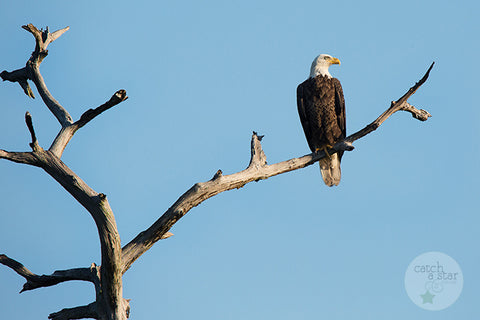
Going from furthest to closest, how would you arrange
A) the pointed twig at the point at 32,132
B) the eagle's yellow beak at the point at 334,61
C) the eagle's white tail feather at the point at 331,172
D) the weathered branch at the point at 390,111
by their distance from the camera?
the eagle's yellow beak at the point at 334,61, the eagle's white tail feather at the point at 331,172, the weathered branch at the point at 390,111, the pointed twig at the point at 32,132

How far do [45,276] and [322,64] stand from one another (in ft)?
16.2

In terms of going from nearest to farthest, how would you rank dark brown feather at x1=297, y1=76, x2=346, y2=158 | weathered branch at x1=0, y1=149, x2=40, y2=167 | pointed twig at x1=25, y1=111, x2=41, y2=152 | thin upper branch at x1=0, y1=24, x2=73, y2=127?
pointed twig at x1=25, y1=111, x2=41, y2=152 < weathered branch at x1=0, y1=149, x2=40, y2=167 < thin upper branch at x1=0, y1=24, x2=73, y2=127 < dark brown feather at x1=297, y1=76, x2=346, y2=158

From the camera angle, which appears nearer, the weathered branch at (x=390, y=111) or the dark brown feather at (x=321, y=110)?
the weathered branch at (x=390, y=111)

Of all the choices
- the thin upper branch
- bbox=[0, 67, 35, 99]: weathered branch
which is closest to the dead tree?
the thin upper branch

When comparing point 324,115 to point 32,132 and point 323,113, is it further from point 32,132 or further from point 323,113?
point 32,132

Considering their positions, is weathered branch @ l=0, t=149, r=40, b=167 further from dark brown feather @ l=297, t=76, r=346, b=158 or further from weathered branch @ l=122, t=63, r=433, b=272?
dark brown feather @ l=297, t=76, r=346, b=158

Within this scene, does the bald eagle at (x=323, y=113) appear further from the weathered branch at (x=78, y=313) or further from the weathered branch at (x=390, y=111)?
the weathered branch at (x=78, y=313)

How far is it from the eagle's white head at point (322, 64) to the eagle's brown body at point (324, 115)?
0.43 ft

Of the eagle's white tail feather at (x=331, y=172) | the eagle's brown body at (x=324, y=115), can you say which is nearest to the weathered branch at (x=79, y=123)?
the eagle's brown body at (x=324, y=115)

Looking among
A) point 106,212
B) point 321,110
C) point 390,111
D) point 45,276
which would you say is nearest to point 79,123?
point 106,212

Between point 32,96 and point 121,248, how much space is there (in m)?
3.23

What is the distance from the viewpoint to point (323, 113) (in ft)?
26.7

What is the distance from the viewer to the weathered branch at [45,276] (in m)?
5.64

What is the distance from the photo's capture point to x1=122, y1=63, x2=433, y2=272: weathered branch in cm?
567
